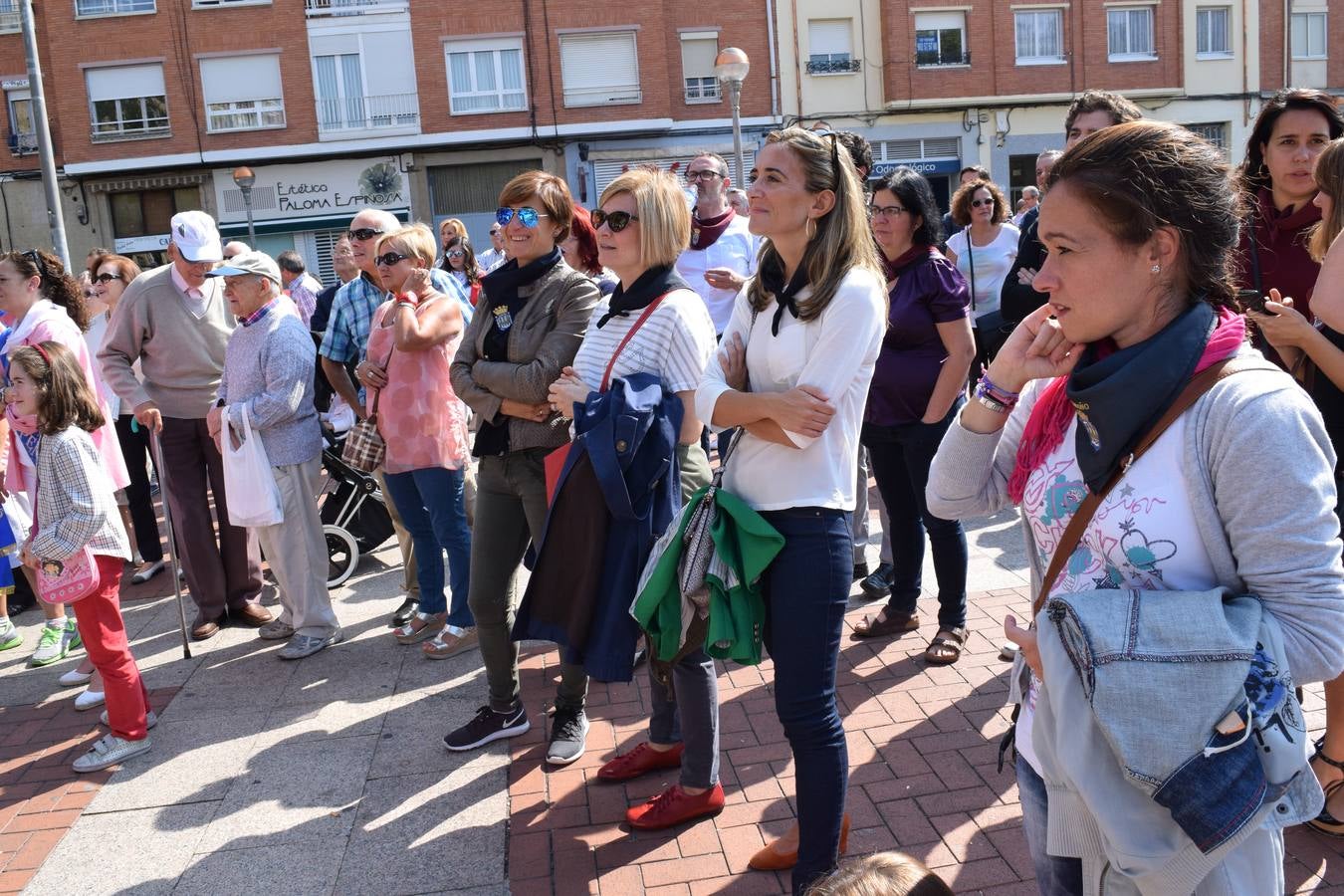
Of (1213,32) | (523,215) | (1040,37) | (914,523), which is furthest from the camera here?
(1213,32)

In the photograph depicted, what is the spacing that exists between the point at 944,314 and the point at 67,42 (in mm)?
29755

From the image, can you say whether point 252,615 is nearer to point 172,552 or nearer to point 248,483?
point 172,552

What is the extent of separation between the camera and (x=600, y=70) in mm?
27516

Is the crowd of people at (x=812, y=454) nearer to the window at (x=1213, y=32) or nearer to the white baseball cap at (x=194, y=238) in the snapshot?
the white baseball cap at (x=194, y=238)

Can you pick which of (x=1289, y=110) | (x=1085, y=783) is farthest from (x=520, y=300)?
(x=1085, y=783)

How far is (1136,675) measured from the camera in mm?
1462

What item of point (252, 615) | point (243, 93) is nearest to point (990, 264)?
point (252, 615)

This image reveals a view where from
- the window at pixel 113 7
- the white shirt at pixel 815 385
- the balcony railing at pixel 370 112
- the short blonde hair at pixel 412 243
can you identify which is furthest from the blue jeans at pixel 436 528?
the window at pixel 113 7

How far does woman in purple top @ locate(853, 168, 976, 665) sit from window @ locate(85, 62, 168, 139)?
91.1ft

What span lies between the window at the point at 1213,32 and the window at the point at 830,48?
9889 millimetres

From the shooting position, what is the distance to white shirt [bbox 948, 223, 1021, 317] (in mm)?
7211

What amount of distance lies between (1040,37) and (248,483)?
95.1 ft

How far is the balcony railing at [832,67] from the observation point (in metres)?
28.1

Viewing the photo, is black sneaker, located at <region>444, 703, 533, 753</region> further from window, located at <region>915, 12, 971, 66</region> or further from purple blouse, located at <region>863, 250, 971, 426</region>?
window, located at <region>915, 12, 971, 66</region>
